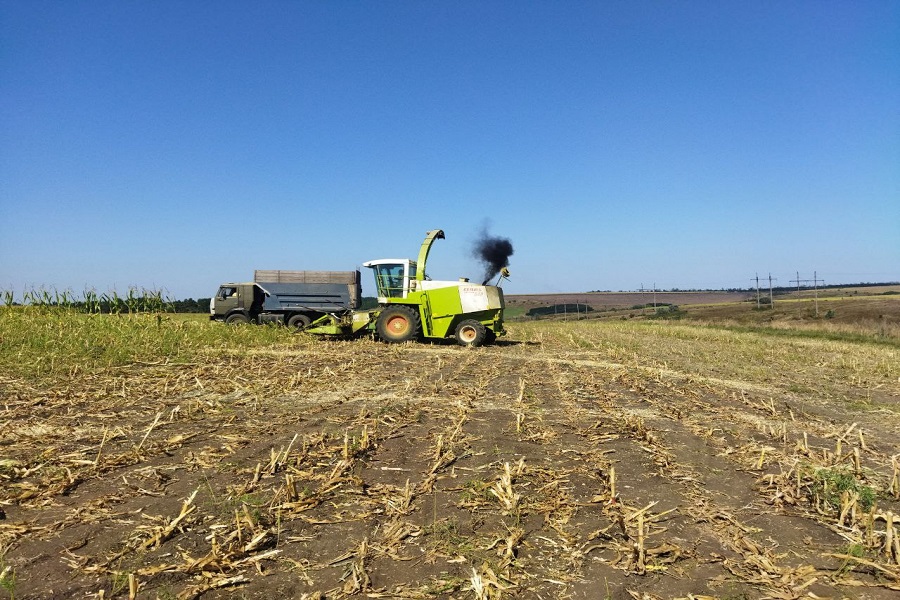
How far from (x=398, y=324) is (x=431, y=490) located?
14.4 metres

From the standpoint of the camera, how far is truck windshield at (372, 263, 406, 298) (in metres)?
19.4

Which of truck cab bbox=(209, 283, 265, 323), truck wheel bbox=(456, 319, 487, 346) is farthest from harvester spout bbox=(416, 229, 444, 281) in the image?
truck cab bbox=(209, 283, 265, 323)

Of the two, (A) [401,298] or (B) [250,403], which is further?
(A) [401,298]

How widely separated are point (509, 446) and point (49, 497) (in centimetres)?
420

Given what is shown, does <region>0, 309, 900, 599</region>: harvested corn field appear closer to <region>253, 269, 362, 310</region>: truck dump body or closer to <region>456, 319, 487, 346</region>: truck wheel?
<region>456, 319, 487, 346</region>: truck wheel

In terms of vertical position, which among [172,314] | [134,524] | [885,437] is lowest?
[885,437]

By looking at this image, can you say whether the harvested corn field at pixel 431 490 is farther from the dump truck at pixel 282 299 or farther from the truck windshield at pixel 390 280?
the dump truck at pixel 282 299

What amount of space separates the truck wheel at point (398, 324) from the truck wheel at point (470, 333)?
1.43 meters

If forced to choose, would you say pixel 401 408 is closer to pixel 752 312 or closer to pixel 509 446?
pixel 509 446

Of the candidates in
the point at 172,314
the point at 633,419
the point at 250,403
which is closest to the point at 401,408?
the point at 250,403

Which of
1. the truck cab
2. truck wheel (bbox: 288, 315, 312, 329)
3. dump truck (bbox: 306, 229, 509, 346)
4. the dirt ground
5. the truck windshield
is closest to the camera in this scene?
the dirt ground

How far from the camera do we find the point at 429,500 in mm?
4562

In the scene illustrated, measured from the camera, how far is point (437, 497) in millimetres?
4613

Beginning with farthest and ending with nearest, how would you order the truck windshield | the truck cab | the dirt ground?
the truck cab → the truck windshield → the dirt ground
